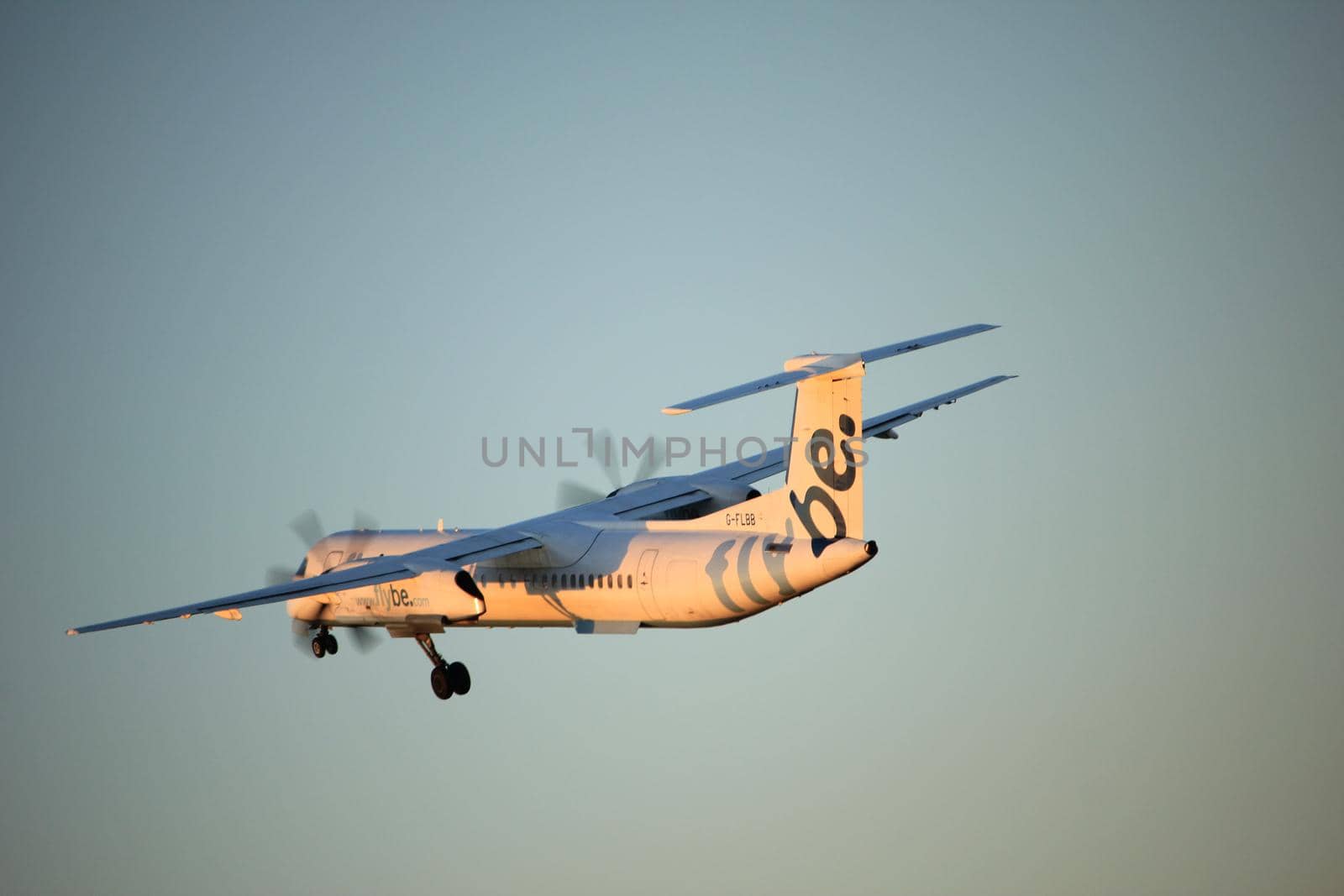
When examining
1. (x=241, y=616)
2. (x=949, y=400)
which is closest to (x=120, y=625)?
(x=241, y=616)

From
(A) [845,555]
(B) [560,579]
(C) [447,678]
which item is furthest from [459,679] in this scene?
(A) [845,555]

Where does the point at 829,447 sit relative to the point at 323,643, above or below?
above

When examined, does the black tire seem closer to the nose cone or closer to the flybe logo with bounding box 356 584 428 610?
the flybe logo with bounding box 356 584 428 610

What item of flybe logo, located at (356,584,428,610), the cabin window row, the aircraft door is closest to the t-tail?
the aircraft door

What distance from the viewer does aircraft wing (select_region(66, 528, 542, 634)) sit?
39375 millimetres

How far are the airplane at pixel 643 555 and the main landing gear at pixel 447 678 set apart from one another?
0.10 feet

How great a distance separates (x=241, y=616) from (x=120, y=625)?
3887 mm

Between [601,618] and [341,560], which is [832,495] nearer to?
[601,618]

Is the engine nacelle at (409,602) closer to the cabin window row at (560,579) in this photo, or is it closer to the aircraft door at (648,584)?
Answer: the cabin window row at (560,579)

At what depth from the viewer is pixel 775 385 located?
129 ft

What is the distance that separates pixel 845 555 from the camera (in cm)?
4025

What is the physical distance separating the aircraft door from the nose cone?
529 cm

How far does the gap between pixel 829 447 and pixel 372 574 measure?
37.9 feet

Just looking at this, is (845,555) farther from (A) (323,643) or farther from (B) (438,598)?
(A) (323,643)
